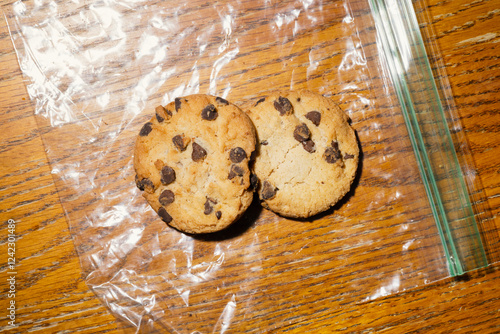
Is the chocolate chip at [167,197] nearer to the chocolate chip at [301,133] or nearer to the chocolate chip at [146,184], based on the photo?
the chocolate chip at [146,184]

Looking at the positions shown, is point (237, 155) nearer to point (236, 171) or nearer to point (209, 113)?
point (236, 171)

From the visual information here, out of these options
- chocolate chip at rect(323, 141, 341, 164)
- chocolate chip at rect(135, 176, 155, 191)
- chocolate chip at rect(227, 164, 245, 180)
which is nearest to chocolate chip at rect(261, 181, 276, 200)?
chocolate chip at rect(227, 164, 245, 180)

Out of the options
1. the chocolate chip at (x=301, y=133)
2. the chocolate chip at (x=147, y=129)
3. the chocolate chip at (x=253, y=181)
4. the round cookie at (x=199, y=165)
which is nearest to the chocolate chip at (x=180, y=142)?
the round cookie at (x=199, y=165)

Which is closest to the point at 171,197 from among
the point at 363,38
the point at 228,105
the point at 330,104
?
the point at 228,105

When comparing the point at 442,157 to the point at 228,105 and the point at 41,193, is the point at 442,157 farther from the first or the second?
the point at 41,193

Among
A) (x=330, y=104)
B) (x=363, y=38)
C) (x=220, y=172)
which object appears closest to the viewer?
(x=220, y=172)

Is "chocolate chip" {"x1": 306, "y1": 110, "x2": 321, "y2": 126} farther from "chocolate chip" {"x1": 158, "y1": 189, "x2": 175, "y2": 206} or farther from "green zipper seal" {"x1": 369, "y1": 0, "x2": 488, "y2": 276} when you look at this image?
"chocolate chip" {"x1": 158, "y1": 189, "x2": 175, "y2": 206}
